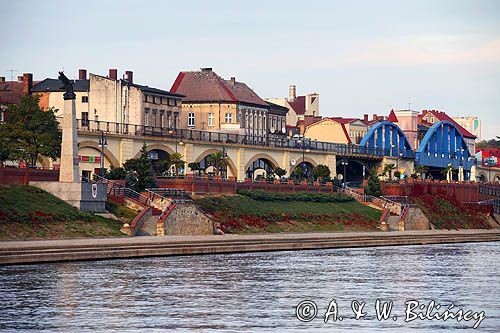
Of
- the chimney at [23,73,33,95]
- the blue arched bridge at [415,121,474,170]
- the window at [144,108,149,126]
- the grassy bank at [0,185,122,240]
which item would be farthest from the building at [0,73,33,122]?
the blue arched bridge at [415,121,474,170]

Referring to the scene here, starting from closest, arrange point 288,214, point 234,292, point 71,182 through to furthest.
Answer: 1. point 234,292
2. point 71,182
3. point 288,214

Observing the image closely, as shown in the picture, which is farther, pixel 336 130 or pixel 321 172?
pixel 336 130

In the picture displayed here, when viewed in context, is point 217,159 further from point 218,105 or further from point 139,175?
point 218,105

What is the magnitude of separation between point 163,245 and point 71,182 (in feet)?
46.8

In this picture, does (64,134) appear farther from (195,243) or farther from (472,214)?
(472,214)

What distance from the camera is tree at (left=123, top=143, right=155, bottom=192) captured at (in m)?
94.1

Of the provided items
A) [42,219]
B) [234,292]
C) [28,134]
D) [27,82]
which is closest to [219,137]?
[27,82]

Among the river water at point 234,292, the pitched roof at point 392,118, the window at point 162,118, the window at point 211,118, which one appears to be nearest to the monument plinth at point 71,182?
the river water at point 234,292

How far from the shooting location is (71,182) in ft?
273

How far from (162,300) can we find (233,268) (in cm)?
1598

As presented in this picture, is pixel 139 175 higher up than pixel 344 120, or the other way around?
pixel 344 120

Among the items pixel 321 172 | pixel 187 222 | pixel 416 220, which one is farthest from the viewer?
pixel 321 172

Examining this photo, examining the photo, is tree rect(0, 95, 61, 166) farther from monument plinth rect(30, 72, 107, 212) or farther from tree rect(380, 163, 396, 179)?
tree rect(380, 163, 396, 179)

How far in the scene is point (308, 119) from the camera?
179 meters
